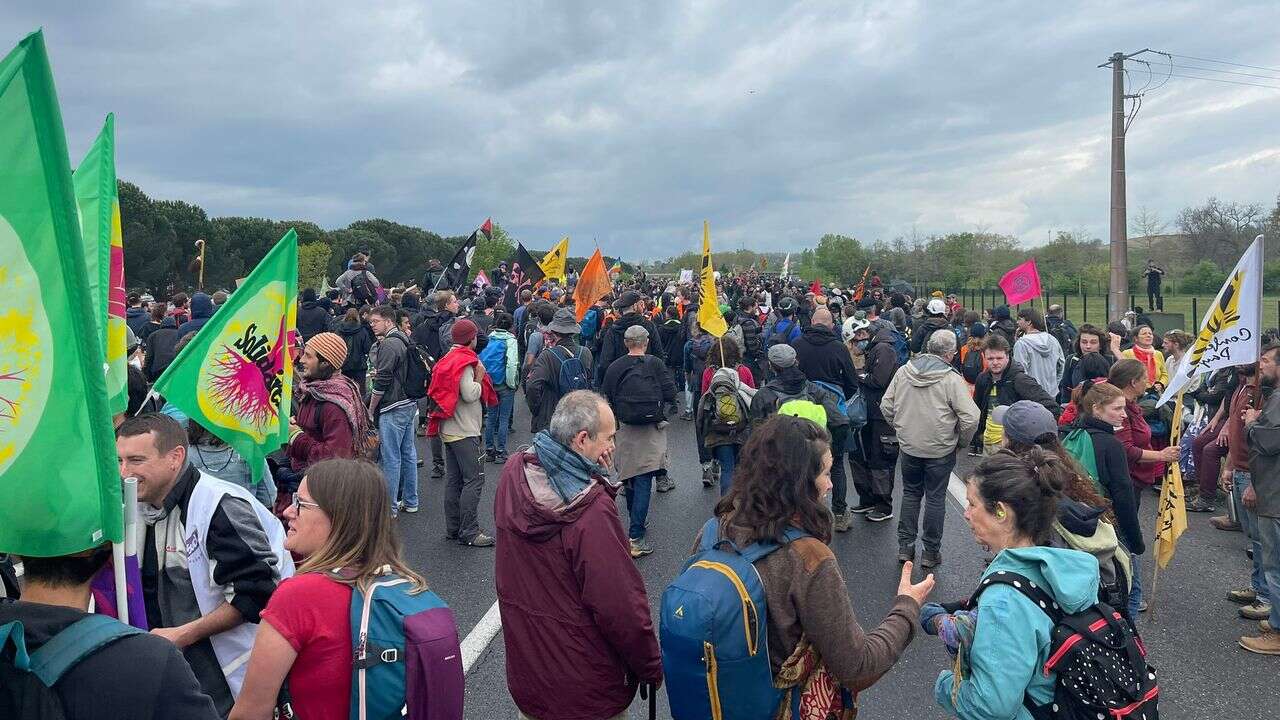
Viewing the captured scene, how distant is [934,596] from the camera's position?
5.69 metres

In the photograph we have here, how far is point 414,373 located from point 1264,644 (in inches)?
265

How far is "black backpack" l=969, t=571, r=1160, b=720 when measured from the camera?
7.20 ft

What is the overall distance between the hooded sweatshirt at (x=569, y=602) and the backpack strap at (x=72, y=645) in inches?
54.8

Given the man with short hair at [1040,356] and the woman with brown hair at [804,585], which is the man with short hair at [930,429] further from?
the woman with brown hair at [804,585]

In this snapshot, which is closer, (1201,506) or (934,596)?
(934,596)

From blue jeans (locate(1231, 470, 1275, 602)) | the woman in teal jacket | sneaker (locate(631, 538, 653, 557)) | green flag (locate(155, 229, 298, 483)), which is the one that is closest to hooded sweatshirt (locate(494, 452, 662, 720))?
the woman in teal jacket

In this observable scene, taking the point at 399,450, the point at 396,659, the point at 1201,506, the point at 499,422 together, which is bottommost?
the point at 1201,506

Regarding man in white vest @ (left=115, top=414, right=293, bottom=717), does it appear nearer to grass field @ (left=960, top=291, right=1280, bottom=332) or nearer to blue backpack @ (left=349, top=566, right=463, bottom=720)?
blue backpack @ (left=349, top=566, right=463, bottom=720)

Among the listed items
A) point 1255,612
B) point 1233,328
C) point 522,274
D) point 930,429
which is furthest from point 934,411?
point 522,274

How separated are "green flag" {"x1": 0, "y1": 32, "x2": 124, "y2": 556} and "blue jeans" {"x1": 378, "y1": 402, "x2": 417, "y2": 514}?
588cm

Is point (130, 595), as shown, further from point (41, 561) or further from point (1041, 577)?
point (1041, 577)

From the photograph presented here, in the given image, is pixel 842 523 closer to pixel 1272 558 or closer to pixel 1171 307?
pixel 1272 558

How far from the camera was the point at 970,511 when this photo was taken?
281 centimetres

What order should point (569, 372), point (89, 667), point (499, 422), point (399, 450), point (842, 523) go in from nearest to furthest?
1. point (89, 667)
2. point (842, 523)
3. point (399, 450)
4. point (569, 372)
5. point (499, 422)
